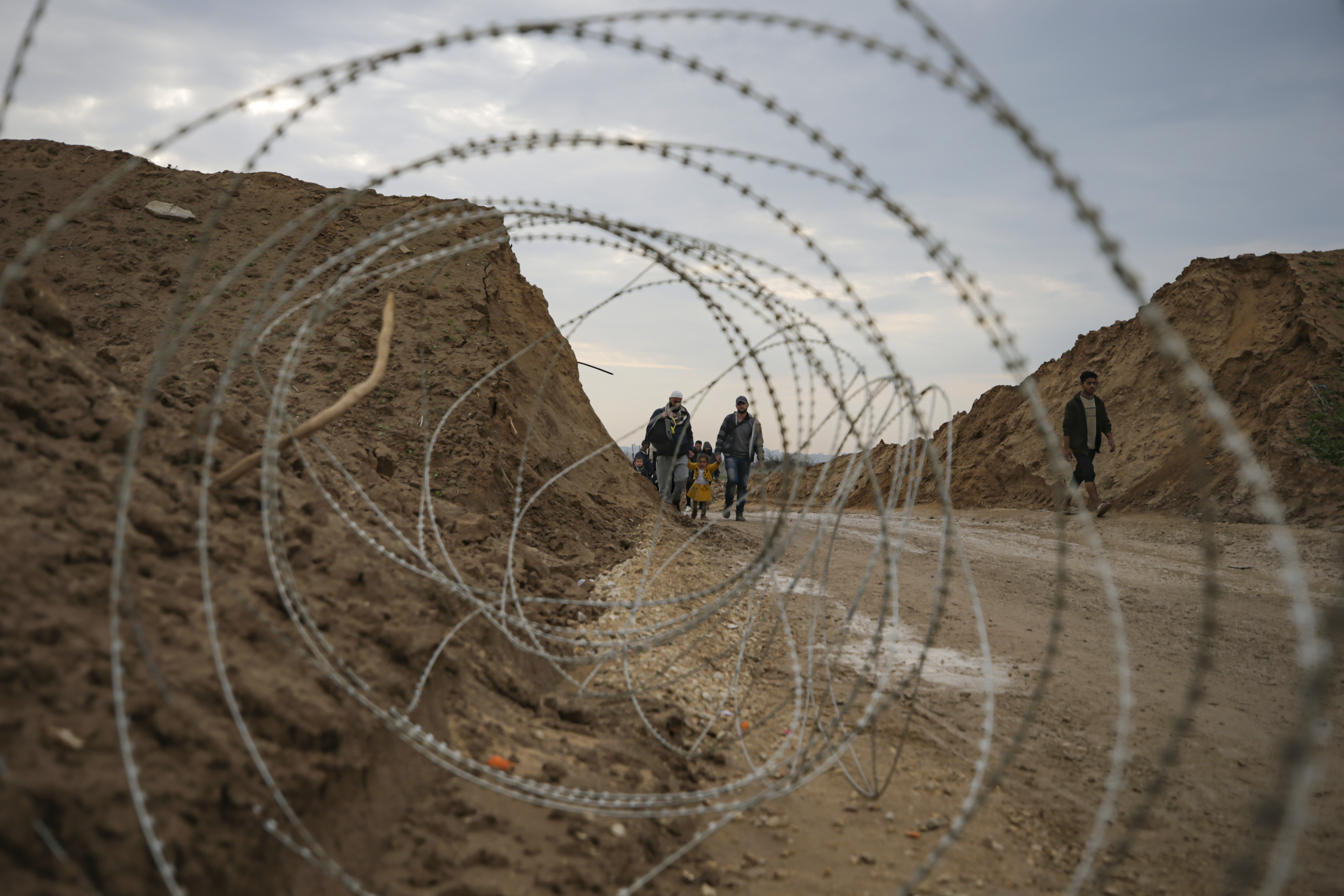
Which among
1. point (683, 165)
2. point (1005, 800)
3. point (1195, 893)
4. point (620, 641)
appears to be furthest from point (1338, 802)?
point (683, 165)

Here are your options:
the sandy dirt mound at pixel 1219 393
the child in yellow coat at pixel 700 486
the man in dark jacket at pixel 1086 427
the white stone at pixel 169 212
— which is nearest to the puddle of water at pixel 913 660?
the child in yellow coat at pixel 700 486

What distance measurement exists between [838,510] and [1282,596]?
6.27 m

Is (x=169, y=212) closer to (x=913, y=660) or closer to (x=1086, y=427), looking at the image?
(x=913, y=660)

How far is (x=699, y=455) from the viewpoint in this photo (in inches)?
506

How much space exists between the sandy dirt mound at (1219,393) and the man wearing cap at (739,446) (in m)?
6.89

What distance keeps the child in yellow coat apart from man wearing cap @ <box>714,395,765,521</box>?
379 millimetres

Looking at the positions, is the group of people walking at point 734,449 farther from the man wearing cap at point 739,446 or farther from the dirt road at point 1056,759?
the dirt road at point 1056,759

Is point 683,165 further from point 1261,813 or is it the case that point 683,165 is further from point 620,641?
point 1261,813

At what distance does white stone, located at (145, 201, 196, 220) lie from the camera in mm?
10328

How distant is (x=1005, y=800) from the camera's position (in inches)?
158

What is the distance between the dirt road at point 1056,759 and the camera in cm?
340

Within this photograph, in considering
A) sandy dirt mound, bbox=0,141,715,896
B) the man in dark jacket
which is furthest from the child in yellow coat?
the man in dark jacket

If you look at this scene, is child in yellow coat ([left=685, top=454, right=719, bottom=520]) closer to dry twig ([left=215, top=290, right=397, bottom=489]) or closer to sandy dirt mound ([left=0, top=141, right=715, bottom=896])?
sandy dirt mound ([left=0, top=141, right=715, bottom=896])

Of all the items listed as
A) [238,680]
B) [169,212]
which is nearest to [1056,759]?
[238,680]
